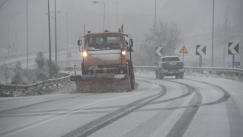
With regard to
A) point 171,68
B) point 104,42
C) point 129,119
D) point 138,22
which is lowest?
point 129,119

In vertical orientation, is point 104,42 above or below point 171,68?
above

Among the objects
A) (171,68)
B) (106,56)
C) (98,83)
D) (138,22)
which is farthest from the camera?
(138,22)

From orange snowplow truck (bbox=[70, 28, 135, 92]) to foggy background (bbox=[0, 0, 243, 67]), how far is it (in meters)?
48.8

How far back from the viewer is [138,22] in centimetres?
12669

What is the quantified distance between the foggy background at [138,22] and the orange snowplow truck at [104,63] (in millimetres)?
48801

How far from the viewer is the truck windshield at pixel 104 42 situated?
16.5 metres

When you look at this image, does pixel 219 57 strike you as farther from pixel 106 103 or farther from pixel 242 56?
pixel 106 103

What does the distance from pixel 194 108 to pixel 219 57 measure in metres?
63.1

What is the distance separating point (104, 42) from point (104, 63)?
3.36 feet

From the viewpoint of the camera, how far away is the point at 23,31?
Result: 129125 millimetres

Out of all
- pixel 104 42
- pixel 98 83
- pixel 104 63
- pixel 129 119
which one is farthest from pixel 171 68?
pixel 129 119

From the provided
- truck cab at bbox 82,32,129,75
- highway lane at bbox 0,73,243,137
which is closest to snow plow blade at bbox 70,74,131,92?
truck cab at bbox 82,32,129,75

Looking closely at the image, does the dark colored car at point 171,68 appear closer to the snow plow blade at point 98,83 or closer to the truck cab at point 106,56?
the truck cab at point 106,56

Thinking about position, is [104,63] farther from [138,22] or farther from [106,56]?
[138,22]
